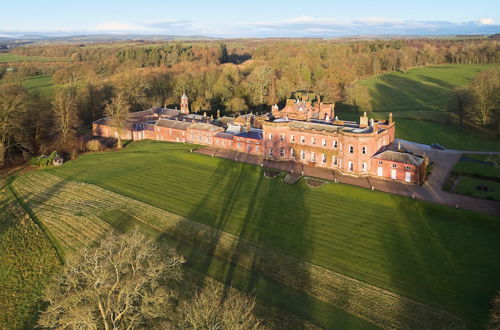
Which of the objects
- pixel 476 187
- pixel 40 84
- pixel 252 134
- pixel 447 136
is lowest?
pixel 476 187

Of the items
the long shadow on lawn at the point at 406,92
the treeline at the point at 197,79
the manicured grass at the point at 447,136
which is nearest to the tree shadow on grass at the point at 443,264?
the manicured grass at the point at 447,136

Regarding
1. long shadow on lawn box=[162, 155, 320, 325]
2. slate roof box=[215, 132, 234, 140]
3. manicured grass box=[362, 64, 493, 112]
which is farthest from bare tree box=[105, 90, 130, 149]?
manicured grass box=[362, 64, 493, 112]

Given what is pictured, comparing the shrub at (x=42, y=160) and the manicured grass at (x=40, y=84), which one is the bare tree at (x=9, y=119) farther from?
the manicured grass at (x=40, y=84)

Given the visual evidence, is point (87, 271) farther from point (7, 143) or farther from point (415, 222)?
point (7, 143)

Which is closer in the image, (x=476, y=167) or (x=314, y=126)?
(x=476, y=167)

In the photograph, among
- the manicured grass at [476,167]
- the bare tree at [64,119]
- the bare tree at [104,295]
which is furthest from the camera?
the bare tree at [64,119]

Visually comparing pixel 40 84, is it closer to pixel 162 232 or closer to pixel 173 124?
pixel 173 124

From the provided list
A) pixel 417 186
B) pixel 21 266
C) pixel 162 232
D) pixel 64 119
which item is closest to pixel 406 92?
pixel 417 186

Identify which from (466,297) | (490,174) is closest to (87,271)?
(466,297)
